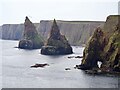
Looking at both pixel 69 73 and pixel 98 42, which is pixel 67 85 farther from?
pixel 98 42

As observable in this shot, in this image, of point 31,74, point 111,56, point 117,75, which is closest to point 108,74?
point 117,75

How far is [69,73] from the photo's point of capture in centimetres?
11819

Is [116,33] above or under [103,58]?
above

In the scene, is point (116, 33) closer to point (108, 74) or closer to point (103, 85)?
point (108, 74)

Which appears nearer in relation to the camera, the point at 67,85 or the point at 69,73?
the point at 67,85

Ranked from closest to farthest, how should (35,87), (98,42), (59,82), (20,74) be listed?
1. (35,87)
2. (59,82)
3. (20,74)
4. (98,42)

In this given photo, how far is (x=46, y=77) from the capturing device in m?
110

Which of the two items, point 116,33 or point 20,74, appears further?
point 116,33

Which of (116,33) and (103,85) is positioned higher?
(116,33)

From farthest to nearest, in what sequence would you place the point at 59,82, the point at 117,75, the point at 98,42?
1. the point at 98,42
2. the point at 117,75
3. the point at 59,82

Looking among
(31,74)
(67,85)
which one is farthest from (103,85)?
(31,74)

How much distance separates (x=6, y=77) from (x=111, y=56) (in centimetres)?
3984

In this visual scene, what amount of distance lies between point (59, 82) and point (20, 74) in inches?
901

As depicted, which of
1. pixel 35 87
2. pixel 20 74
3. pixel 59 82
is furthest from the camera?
pixel 20 74
